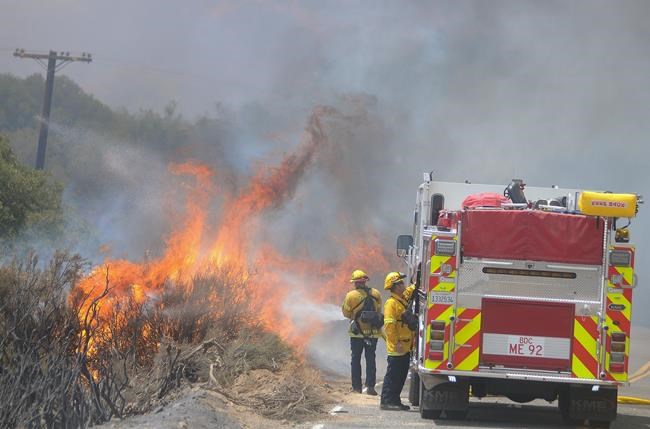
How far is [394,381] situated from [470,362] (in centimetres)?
208

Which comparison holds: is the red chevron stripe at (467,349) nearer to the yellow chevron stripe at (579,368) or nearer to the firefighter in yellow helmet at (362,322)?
the yellow chevron stripe at (579,368)

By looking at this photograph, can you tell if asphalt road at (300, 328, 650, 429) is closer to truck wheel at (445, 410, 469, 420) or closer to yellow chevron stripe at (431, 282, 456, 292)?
truck wheel at (445, 410, 469, 420)

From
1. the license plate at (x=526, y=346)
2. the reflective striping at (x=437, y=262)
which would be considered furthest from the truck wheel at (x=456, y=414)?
the reflective striping at (x=437, y=262)

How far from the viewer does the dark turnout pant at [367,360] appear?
56.5ft

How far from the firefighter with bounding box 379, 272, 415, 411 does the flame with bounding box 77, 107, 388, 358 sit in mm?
2691

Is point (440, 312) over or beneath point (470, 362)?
over

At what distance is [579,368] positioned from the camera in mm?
13297

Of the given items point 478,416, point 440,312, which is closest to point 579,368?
point 440,312

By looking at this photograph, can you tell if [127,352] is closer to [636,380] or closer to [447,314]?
[447,314]

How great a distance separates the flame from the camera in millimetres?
17328

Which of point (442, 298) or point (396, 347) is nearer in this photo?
point (442, 298)

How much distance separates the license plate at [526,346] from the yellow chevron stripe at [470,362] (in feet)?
1.22

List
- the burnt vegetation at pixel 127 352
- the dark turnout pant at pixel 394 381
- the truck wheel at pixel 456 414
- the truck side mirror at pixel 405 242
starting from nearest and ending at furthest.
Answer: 1. the burnt vegetation at pixel 127 352
2. the truck wheel at pixel 456 414
3. the dark turnout pant at pixel 394 381
4. the truck side mirror at pixel 405 242

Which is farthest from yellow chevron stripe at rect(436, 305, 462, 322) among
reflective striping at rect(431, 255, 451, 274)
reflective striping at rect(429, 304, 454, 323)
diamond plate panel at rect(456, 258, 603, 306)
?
reflective striping at rect(431, 255, 451, 274)
